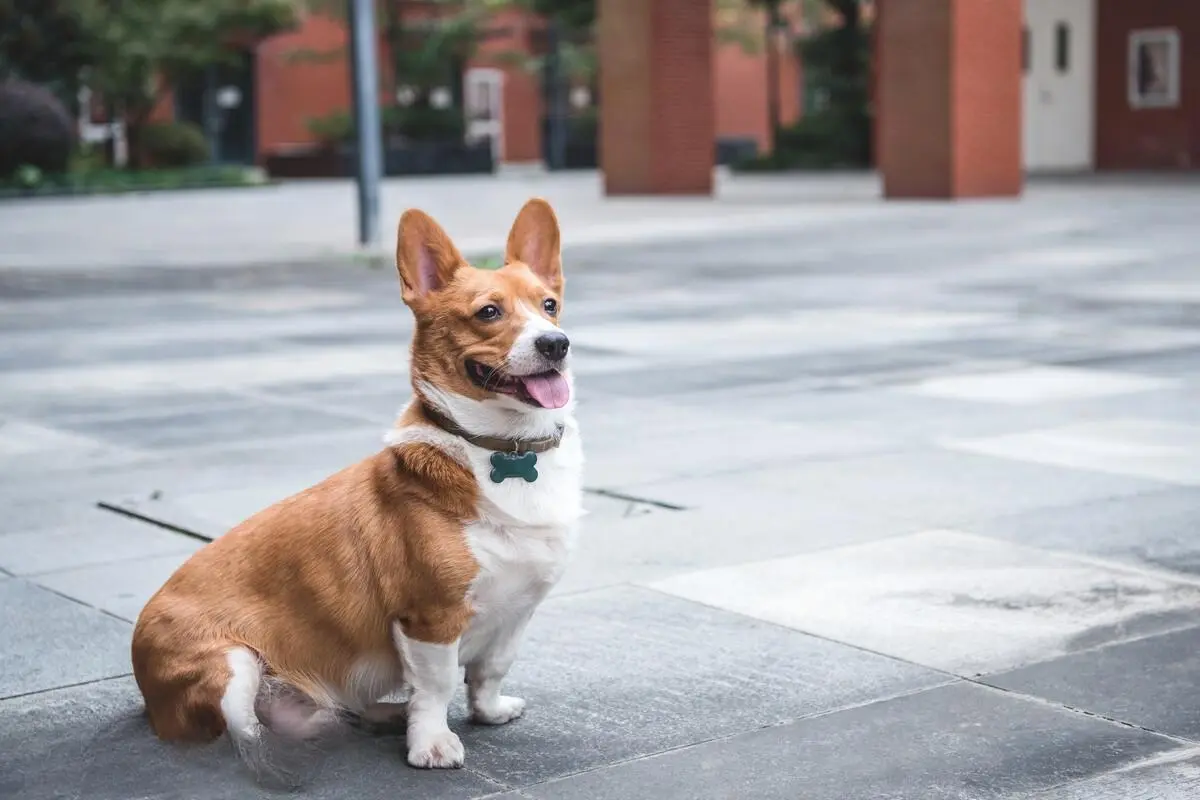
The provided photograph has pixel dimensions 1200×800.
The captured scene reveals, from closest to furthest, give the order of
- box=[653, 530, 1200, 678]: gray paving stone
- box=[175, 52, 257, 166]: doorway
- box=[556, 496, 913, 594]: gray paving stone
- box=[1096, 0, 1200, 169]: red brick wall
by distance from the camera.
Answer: box=[653, 530, 1200, 678]: gray paving stone
box=[556, 496, 913, 594]: gray paving stone
box=[1096, 0, 1200, 169]: red brick wall
box=[175, 52, 257, 166]: doorway

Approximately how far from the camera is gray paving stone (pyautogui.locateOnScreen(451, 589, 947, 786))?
4626 millimetres

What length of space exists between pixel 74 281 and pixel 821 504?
12791mm

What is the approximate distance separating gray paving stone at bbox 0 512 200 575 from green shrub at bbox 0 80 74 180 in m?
32.9

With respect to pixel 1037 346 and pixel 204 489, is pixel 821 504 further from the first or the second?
pixel 1037 346

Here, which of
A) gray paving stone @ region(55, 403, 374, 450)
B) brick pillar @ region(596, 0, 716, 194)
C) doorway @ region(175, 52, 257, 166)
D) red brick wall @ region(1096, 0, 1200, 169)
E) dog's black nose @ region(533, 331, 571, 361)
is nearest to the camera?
dog's black nose @ region(533, 331, 571, 361)

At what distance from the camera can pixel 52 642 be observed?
5.62 metres

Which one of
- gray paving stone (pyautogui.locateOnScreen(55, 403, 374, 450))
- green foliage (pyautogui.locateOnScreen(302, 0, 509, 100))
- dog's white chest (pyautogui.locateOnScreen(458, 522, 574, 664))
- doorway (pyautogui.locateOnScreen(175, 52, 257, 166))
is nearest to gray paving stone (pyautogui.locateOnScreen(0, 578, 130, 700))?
dog's white chest (pyautogui.locateOnScreen(458, 522, 574, 664))

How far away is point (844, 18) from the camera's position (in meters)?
43.8

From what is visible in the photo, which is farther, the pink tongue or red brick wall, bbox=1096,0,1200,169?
red brick wall, bbox=1096,0,1200,169

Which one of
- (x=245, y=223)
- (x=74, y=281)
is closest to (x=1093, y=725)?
(x=74, y=281)

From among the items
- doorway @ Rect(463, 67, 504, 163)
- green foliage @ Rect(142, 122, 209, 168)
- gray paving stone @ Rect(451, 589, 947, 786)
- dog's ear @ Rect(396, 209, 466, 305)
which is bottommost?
gray paving stone @ Rect(451, 589, 947, 786)

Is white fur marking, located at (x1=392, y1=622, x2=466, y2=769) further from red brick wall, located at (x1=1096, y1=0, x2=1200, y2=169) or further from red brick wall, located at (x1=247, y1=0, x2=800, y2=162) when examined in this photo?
red brick wall, located at (x1=247, y1=0, x2=800, y2=162)

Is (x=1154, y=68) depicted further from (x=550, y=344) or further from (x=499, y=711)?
(x=550, y=344)

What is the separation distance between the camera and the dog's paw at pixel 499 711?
4727 mm
